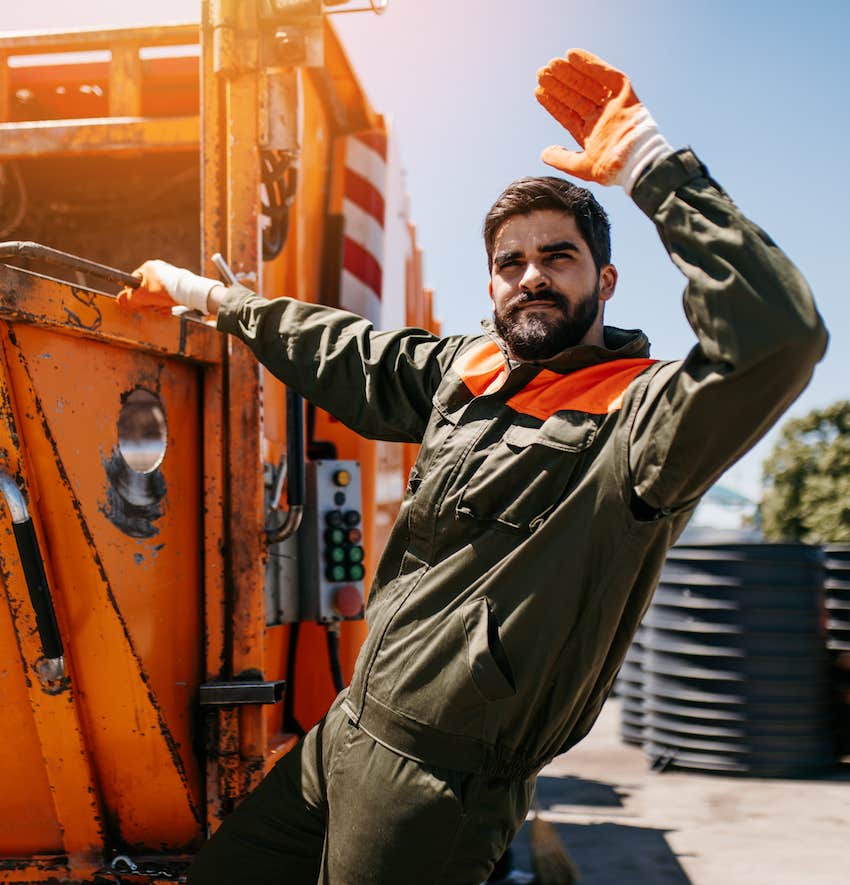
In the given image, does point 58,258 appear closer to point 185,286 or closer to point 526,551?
point 185,286

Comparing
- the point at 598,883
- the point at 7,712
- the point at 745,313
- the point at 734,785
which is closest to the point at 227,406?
the point at 7,712

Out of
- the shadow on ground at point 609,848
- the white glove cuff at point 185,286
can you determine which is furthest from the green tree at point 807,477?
the white glove cuff at point 185,286

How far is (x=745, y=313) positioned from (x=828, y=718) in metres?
3.40

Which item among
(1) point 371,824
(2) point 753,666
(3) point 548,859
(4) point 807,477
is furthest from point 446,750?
(4) point 807,477

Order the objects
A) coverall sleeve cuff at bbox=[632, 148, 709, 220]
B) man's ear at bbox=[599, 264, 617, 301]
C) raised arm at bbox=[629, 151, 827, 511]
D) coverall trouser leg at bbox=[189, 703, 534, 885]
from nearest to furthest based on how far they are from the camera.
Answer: raised arm at bbox=[629, 151, 827, 511] → coverall sleeve cuff at bbox=[632, 148, 709, 220] → coverall trouser leg at bbox=[189, 703, 534, 885] → man's ear at bbox=[599, 264, 617, 301]

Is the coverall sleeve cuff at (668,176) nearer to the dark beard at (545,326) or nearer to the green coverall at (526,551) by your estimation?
the green coverall at (526,551)

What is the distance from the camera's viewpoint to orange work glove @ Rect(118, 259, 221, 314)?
185 centimetres

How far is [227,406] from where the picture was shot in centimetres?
203

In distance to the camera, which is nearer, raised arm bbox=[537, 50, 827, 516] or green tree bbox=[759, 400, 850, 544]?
raised arm bbox=[537, 50, 827, 516]

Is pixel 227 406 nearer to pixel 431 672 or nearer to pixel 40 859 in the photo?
pixel 431 672

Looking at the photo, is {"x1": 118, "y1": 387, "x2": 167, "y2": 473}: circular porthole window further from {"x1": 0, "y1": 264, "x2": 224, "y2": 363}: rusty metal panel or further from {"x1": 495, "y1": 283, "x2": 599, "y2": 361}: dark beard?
{"x1": 495, "y1": 283, "x2": 599, "y2": 361}: dark beard

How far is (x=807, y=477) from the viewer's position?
38.3 feet

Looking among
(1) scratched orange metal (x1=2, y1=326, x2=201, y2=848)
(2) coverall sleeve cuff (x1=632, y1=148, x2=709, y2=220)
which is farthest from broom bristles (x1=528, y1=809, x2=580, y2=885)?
(2) coverall sleeve cuff (x1=632, y1=148, x2=709, y2=220)

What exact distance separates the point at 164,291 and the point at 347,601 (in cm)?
91
